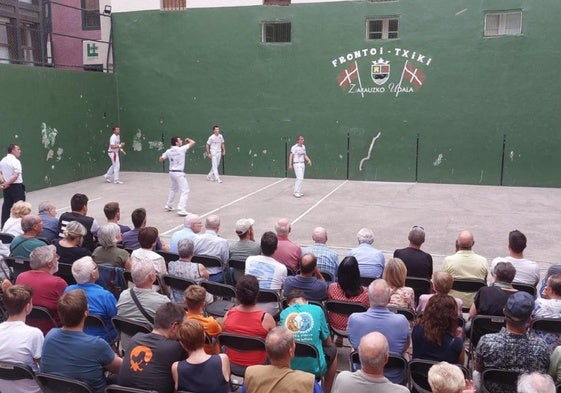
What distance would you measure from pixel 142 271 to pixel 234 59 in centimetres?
1385

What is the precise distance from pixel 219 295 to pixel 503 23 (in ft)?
43.4

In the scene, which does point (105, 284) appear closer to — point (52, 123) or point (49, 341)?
point (49, 341)

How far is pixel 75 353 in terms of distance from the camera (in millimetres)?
3398

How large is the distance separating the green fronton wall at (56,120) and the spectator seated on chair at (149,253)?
9882 millimetres

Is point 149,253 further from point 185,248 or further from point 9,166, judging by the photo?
point 9,166

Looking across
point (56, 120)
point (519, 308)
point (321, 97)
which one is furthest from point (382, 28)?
point (519, 308)

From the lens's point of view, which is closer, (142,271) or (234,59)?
(142,271)

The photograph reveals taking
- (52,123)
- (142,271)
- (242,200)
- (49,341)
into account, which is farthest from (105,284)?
(52,123)

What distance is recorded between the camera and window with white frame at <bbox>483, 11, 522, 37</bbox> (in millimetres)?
14938

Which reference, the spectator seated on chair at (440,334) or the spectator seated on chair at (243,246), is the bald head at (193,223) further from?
the spectator seated on chair at (440,334)

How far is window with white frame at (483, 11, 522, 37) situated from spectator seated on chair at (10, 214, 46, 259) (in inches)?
523

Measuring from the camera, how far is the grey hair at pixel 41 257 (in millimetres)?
4469

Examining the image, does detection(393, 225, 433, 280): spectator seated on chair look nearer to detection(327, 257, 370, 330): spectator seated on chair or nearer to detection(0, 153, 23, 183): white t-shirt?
detection(327, 257, 370, 330): spectator seated on chair

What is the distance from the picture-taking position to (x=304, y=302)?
4.11 meters
